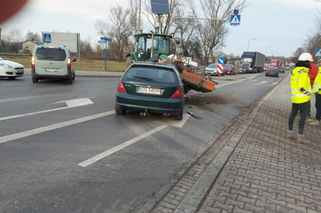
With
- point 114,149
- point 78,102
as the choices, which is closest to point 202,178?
point 114,149

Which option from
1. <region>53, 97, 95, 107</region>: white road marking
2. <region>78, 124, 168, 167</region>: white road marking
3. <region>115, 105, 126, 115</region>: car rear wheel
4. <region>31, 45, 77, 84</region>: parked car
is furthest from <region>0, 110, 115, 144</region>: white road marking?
<region>31, 45, 77, 84</region>: parked car

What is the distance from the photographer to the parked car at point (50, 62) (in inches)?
512

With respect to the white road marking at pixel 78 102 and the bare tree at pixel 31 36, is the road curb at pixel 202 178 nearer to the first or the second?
the bare tree at pixel 31 36

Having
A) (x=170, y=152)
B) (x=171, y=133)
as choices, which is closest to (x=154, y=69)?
(x=171, y=133)

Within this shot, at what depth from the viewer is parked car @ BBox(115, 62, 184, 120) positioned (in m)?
6.60

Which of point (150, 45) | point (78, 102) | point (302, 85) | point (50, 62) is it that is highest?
point (150, 45)

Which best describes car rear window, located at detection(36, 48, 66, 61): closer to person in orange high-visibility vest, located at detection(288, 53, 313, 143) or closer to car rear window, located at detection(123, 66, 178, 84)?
car rear window, located at detection(123, 66, 178, 84)

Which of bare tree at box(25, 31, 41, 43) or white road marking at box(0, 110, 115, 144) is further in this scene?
white road marking at box(0, 110, 115, 144)

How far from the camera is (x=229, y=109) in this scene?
10.4 m

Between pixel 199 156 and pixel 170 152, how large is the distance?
53cm

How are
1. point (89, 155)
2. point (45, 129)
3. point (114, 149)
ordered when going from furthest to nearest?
point (45, 129) → point (114, 149) → point (89, 155)

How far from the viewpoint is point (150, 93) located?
21.7ft

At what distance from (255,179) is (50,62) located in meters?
11.9

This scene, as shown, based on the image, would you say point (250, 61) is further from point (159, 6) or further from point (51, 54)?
point (51, 54)
